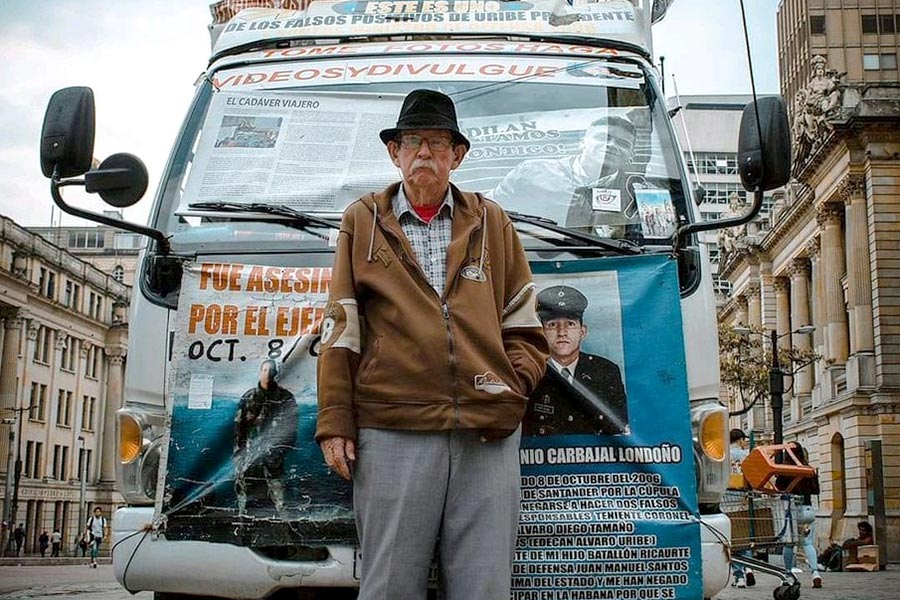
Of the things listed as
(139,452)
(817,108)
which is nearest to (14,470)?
(817,108)

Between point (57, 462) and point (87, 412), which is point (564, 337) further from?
point (87, 412)

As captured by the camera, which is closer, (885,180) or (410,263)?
(410,263)

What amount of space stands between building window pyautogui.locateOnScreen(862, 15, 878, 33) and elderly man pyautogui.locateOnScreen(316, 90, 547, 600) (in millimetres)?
69445

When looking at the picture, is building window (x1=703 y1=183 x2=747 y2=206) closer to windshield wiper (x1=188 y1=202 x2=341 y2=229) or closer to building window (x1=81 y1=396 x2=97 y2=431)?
building window (x1=81 y1=396 x2=97 y2=431)

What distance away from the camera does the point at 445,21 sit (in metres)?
6.10

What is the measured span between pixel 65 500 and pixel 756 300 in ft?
161

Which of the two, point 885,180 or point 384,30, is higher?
point 885,180

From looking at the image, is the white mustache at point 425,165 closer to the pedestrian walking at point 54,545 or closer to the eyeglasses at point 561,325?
the eyeglasses at point 561,325

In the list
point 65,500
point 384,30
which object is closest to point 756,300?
point 65,500

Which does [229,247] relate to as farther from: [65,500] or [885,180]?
[65,500]

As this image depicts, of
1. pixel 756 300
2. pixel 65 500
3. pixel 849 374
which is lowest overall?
pixel 65 500

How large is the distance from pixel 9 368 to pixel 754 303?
153ft

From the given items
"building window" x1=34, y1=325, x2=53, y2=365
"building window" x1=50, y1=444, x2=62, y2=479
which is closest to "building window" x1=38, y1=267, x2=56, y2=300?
"building window" x1=34, y1=325, x2=53, y2=365

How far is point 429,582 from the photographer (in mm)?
4262
